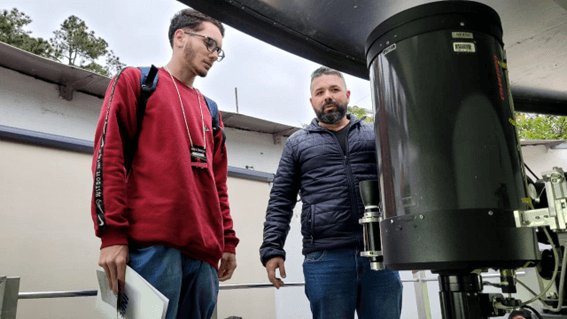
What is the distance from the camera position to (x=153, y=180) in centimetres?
134

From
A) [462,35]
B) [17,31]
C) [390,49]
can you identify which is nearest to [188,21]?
[390,49]

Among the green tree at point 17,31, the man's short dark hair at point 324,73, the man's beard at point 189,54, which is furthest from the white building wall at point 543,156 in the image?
the green tree at point 17,31

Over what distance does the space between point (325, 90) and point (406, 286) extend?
12.2ft

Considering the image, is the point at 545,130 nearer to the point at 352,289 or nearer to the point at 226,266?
the point at 352,289

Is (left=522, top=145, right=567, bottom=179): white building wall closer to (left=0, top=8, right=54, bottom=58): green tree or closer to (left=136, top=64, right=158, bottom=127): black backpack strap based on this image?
(left=136, top=64, right=158, bottom=127): black backpack strap

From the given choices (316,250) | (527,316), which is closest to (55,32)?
(316,250)

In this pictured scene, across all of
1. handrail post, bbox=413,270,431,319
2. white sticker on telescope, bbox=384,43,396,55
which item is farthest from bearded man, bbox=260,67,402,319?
handrail post, bbox=413,270,431,319

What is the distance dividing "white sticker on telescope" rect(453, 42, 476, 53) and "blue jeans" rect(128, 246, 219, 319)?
0.99m

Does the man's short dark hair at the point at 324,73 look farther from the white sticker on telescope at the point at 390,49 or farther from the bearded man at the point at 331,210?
the white sticker on telescope at the point at 390,49

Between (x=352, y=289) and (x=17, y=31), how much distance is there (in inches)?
225

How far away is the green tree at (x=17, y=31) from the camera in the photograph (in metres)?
5.30

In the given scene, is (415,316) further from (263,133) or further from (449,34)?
(449,34)

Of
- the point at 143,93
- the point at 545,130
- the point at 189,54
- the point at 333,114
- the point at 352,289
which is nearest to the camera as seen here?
the point at 143,93

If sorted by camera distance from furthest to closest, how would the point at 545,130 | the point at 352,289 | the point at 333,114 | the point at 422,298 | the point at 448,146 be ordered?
the point at 545,130 < the point at 422,298 < the point at 333,114 < the point at 352,289 < the point at 448,146
